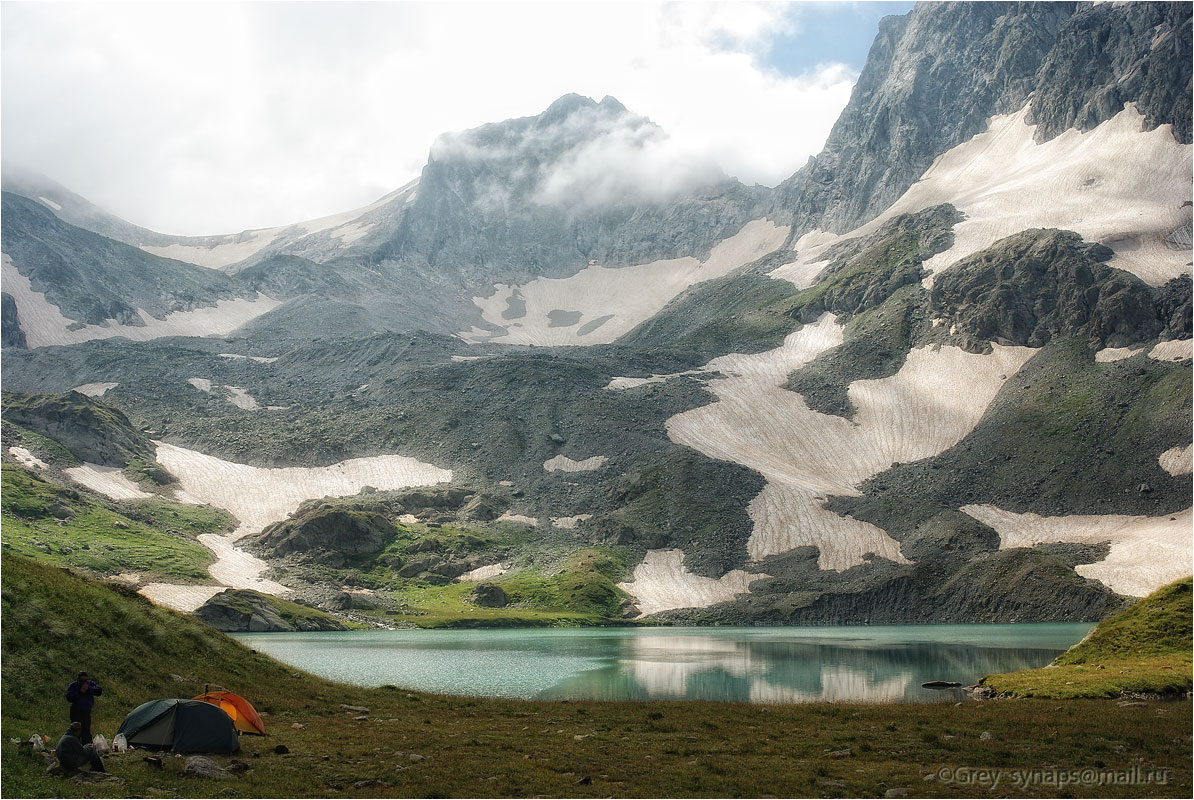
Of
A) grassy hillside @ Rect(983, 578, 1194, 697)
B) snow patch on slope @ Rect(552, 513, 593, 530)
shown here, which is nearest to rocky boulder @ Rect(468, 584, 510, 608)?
snow patch on slope @ Rect(552, 513, 593, 530)

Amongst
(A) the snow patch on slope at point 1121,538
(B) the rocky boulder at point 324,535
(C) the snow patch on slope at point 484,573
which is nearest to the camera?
(A) the snow patch on slope at point 1121,538

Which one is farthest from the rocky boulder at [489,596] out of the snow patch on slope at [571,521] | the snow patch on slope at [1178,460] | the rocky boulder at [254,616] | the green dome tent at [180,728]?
the green dome tent at [180,728]

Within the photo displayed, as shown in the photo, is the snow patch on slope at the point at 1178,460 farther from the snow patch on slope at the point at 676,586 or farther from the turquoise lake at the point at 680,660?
the snow patch on slope at the point at 676,586

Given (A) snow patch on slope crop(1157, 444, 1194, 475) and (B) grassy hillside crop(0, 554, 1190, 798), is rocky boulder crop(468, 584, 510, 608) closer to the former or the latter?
(B) grassy hillside crop(0, 554, 1190, 798)

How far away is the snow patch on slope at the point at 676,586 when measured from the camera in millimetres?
165750

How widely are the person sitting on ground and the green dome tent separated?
4063mm

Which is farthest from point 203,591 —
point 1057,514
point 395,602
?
point 1057,514

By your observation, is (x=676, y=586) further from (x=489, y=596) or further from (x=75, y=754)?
(x=75, y=754)

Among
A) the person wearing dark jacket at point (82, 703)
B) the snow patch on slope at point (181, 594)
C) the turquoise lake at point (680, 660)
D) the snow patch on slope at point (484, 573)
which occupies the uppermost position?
the person wearing dark jacket at point (82, 703)

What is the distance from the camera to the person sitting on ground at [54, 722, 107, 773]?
73.8 ft

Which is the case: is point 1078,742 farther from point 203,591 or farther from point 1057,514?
point 1057,514

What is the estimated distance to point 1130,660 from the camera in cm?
5206

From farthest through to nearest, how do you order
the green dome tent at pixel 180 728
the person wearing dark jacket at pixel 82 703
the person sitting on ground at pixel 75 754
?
the green dome tent at pixel 180 728
the person wearing dark jacket at pixel 82 703
the person sitting on ground at pixel 75 754

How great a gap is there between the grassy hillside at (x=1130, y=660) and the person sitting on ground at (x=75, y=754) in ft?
138
